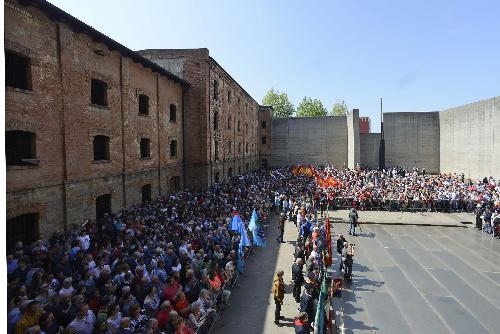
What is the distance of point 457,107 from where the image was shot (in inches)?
1626

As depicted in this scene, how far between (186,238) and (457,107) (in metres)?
39.5

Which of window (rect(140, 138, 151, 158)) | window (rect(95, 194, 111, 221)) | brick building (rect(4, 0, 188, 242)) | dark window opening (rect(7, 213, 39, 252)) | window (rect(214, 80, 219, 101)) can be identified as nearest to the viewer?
dark window opening (rect(7, 213, 39, 252))

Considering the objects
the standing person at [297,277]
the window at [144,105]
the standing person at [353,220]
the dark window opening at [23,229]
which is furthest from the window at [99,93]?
the standing person at [353,220]

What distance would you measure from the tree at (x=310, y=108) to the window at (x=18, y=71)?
73.4 m

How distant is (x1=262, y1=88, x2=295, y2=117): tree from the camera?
83.4 metres

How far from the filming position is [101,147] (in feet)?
55.1

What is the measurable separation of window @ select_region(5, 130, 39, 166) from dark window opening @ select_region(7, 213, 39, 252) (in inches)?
70.7

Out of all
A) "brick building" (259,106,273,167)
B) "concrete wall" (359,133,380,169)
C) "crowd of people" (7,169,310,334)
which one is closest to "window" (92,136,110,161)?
"crowd of people" (7,169,310,334)

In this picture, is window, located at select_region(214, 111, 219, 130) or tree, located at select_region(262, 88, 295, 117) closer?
window, located at select_region(214, 111, 219, 130)

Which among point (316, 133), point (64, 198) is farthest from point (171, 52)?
point (316, 133)

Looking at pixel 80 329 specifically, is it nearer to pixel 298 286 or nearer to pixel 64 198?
pixel 298 286

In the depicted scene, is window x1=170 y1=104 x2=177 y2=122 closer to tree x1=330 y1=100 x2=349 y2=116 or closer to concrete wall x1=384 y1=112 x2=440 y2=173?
concrete wall x1=384 y1=112 x2=440 y2=173

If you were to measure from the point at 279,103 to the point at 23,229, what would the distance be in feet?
246

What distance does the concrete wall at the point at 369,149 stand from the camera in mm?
49312
